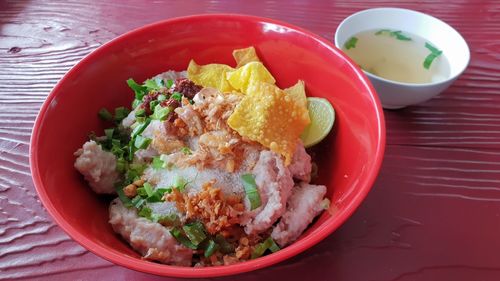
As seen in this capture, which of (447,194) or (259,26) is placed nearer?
(447,194)

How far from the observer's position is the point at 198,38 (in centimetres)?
144

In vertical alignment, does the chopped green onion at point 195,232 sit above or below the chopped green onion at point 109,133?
below

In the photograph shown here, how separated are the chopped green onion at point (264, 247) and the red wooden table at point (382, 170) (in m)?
0.07

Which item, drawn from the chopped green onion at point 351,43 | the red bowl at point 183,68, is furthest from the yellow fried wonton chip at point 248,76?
the chopped green onion at point 351,43

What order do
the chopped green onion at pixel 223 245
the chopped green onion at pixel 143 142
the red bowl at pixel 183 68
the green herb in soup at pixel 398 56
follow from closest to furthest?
1. the red bowl at pixel 183 68
2. the chopped green onion at pixel 223 245
3. the chopped green onion at pixel 143 142
4. the green herb in soup at pixel 398 56

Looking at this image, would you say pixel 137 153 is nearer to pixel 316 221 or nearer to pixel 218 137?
pixel 218 137

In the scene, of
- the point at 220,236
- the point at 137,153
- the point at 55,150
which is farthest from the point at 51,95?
the point at 220,236

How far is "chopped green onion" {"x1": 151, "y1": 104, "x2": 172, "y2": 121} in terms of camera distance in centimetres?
122

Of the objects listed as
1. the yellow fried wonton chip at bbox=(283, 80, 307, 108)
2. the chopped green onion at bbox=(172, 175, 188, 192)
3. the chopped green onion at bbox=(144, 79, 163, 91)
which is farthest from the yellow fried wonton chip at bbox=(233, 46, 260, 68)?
the chopped green onion at bbox=(172, 175, 188, 192)

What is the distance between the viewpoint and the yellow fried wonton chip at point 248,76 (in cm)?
131

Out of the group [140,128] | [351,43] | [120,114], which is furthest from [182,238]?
[351,43]

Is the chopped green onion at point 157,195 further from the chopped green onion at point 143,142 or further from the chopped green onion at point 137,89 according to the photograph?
the chopped green onion at point 137,89

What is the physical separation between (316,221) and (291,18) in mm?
1153

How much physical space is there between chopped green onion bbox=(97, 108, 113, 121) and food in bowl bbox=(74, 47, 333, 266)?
0.07 m
